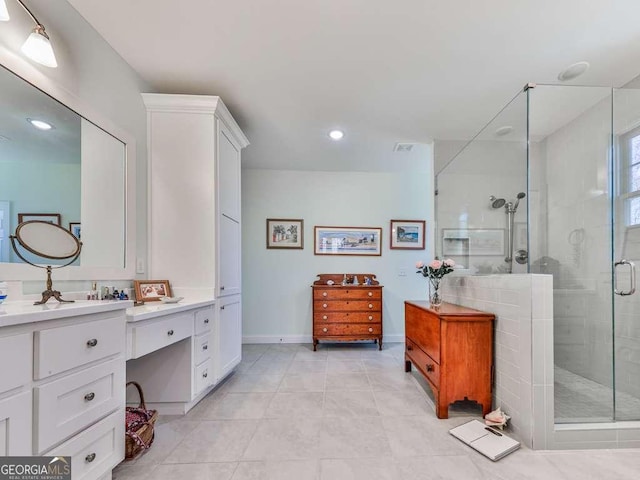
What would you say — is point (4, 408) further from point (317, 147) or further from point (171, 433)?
point (317, 147)

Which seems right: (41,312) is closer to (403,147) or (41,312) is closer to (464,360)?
(464,360)

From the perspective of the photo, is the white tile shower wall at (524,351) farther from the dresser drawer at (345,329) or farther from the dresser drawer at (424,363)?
the dresser drawer at (345,329)

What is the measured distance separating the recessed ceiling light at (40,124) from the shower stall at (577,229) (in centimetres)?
295

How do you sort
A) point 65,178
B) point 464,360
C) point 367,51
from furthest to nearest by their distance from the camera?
1. point 464,360
2. point 367,51
3. point 65,178

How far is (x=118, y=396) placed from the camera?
129cm

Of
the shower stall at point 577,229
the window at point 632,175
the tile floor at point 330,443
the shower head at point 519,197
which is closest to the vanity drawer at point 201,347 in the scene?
the tile floor at point 330,443

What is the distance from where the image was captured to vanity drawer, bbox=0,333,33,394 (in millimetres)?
848

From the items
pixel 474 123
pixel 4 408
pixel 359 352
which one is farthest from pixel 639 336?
pixel 4 408

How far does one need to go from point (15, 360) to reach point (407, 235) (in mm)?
4111

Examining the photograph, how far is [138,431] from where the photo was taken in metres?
1.51

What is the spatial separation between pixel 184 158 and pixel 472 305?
2722 millimetres

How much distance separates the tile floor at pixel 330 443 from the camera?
1406mm

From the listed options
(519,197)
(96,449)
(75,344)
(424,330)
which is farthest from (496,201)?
(96,449)

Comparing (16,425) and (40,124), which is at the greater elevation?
(40,124)
